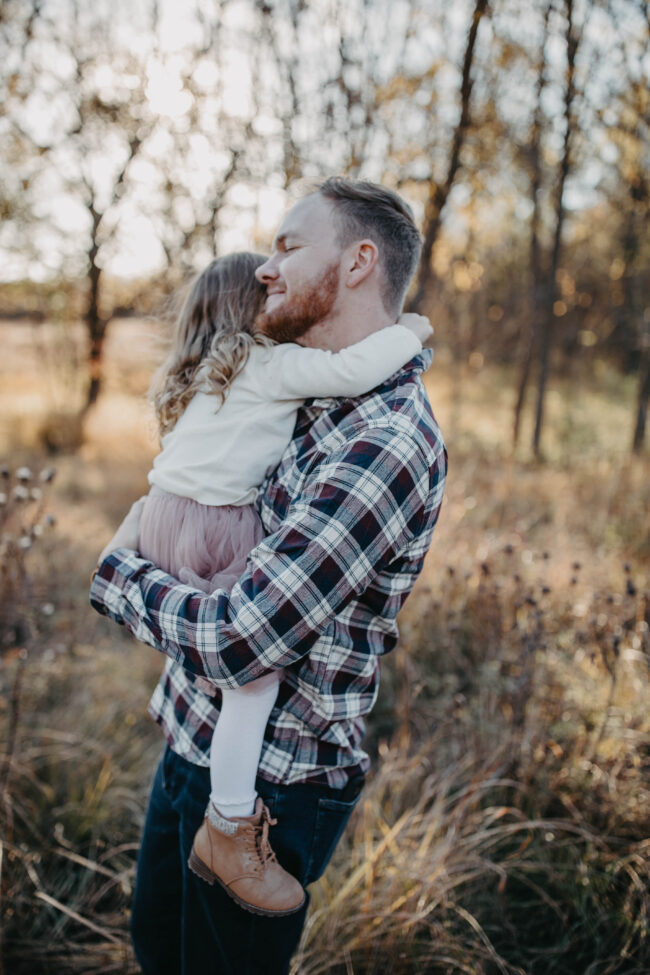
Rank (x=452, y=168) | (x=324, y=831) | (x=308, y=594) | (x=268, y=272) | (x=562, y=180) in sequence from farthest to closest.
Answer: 1. (x=562, y=180)
2. (x=452, y=168)
3. (x=268, y=272)
4. (x=324, y=831)
5. (x=308, y=594)

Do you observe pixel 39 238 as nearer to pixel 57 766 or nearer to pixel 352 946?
pixel 57 766

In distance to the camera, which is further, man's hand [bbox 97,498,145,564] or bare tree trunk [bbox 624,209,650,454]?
bare tree trunk [bbox 624,209,650,454]

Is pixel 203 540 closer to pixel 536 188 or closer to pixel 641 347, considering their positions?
pixel 536 188

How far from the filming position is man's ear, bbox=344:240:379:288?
138 cm

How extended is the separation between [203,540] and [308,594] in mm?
417

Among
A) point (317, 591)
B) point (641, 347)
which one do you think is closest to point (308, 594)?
point (317, 591)

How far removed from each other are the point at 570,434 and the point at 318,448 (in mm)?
10882

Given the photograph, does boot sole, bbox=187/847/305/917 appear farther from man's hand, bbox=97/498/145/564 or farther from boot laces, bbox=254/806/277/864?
man's hand, bbox=97/498/145/564

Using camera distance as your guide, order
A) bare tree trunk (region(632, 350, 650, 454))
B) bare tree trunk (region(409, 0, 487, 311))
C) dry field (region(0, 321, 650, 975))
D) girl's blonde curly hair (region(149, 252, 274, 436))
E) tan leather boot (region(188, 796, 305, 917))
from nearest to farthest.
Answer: tan leather boot (region(188, 796, 305, 917)), girl's blonde curly hair (region(149, 252, 274, 436)), dry field (region(0, 321, 650, 975)), bare tree trunk (region(409, 0, 487, 311)), bare tree trunk (region(632, 350, 650, 454))

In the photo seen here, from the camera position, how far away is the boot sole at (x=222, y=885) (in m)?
1.25

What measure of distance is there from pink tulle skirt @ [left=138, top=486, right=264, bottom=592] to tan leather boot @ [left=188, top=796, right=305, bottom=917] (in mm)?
472

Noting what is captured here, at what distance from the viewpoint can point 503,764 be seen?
102 inches

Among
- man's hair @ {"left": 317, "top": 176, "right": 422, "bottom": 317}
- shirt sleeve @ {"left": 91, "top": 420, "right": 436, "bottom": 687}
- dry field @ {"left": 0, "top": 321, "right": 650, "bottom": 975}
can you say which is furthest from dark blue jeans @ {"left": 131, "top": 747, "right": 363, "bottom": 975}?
man's hair @ {"left": 317, "top": 176, "right": 422, "bottom": 317}

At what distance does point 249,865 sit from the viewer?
1.24 metres
